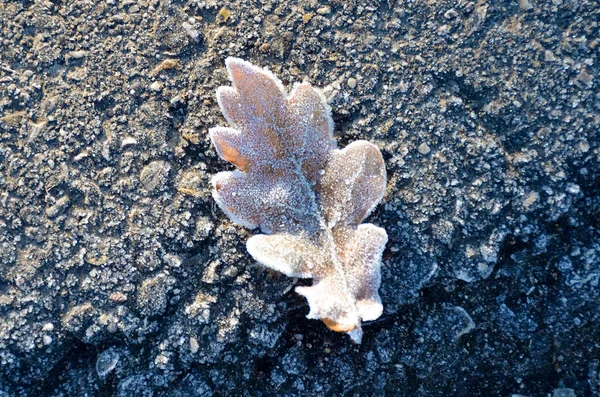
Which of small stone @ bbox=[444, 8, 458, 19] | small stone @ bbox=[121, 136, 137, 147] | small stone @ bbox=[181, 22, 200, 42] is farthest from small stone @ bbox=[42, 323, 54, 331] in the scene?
small stone @ bbox=[444, 8, 458, 19]

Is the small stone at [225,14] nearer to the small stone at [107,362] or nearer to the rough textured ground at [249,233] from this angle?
the rough textured ground at [249,233]

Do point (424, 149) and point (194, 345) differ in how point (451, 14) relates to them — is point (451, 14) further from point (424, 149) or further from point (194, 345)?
point (194, 345)

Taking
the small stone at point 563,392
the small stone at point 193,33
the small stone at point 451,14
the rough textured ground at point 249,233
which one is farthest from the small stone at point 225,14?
the small stone at point 563,392

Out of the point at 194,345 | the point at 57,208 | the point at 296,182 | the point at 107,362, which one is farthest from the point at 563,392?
the point at 57,208

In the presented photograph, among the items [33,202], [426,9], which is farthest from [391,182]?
[33,202]

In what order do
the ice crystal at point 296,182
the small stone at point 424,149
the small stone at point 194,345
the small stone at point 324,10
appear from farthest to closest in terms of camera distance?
the small stone at point 324,10
the small stone at point 424,149
the small stone at point 194,345
the ice crystal at point 296,182

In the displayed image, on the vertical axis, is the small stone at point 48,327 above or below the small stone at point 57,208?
below

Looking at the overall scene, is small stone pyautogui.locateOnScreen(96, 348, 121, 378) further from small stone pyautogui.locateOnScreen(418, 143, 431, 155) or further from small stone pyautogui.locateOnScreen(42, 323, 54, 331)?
small stone pyautogui.locateOnScreen(418, 143, 431, 155)
